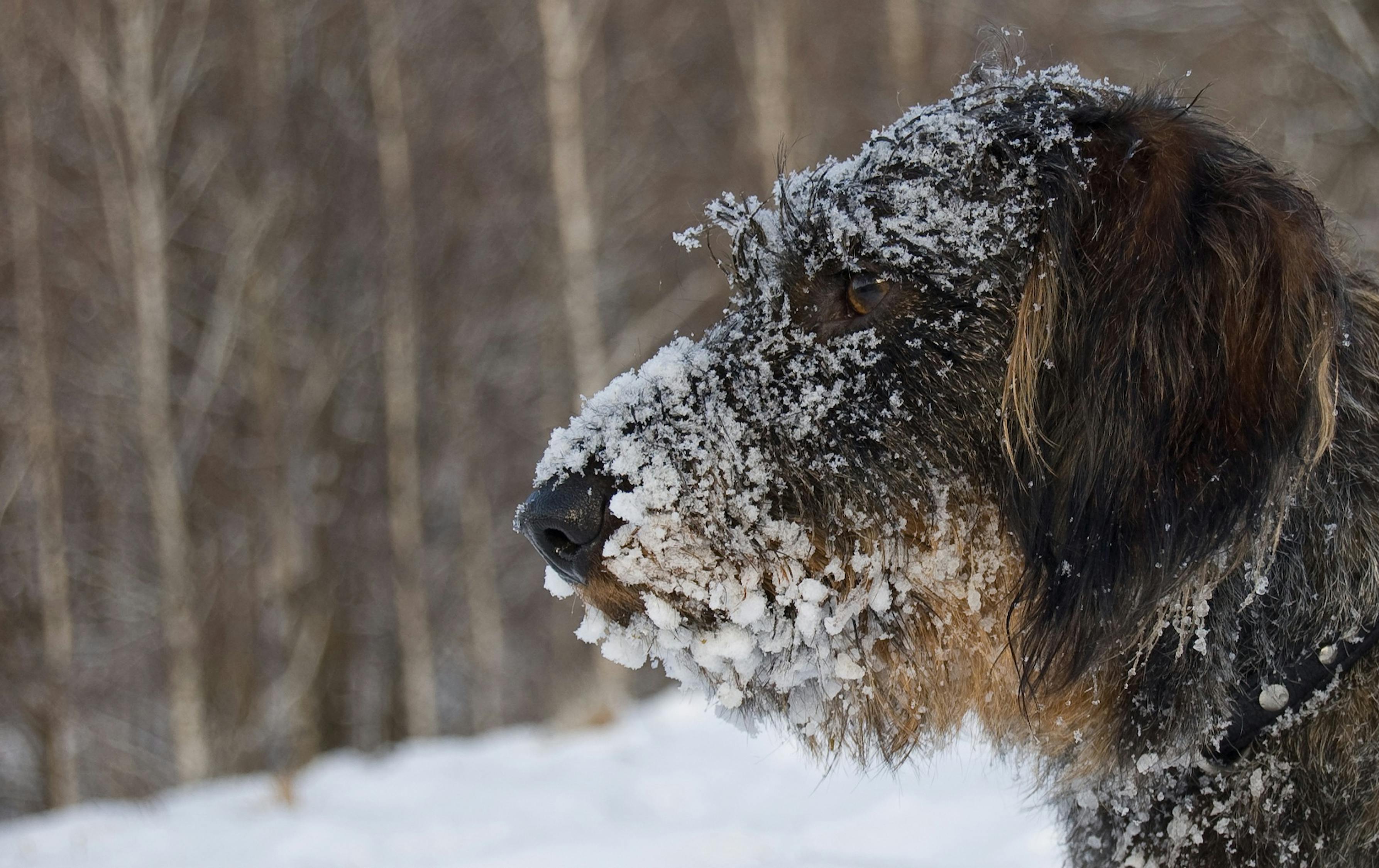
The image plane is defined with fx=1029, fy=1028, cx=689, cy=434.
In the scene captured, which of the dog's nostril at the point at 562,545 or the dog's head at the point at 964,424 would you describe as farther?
the dog's nostril at the point at 562,545

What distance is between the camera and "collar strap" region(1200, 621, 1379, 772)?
5.97 ft

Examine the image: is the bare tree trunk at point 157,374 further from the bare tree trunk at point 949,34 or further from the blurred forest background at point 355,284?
the bare tree trunk at point 949,34

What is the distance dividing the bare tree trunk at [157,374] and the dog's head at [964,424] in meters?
8.96

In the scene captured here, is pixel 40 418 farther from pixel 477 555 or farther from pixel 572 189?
pixel 572 189

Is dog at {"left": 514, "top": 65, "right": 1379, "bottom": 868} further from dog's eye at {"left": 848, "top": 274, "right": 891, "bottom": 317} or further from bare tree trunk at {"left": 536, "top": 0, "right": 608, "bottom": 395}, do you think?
bare tree trunk at {"left": 536, "top": 0, "right": 608, "bottom": 395}

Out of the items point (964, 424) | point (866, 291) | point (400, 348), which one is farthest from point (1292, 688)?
point (400, 348)

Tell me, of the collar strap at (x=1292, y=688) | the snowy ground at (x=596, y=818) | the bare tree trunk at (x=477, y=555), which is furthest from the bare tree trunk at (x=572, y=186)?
the collar strap at (x=1292, y=688)

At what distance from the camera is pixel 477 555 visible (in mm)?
12680

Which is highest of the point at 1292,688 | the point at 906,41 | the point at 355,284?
the point at 906,41

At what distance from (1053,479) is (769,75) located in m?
11.0

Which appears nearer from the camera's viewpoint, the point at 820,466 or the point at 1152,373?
the point at 1152,373

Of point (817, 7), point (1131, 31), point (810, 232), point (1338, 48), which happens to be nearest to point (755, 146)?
point (817, 7)

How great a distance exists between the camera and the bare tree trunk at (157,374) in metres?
9.39

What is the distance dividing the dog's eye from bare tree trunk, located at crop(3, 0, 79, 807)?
32.3 ft
